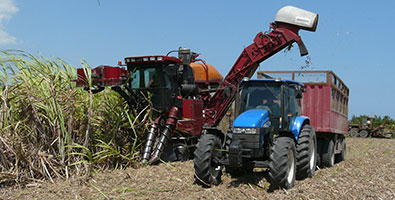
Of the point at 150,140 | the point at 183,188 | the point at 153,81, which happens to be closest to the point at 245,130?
the point at 183,188

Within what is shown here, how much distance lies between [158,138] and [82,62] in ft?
6.95

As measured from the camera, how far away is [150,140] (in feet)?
26.3

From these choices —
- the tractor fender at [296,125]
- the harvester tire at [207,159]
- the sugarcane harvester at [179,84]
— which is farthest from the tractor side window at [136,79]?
the tractor fender at [296,125]

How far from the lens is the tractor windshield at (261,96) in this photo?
663cm

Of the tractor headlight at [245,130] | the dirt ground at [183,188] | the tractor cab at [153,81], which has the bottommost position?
the dirt ground at [183,188]

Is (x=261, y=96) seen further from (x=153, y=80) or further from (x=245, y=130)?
(x=153, y=80)

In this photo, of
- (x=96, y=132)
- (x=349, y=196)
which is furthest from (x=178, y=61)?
(x=349, y=196)

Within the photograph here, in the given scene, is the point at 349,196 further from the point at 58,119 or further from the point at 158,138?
Result: the point at 58,119

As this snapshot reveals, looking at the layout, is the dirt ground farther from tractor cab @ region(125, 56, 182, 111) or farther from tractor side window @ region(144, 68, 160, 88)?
tractor side window @ region(144, 68, 160, 88)

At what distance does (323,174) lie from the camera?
25.7 ft

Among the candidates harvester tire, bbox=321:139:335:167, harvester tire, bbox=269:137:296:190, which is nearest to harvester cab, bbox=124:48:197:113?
harvester tire, bbox=269:137:296:190

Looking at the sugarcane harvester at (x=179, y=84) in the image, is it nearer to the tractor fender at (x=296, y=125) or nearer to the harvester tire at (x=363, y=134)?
the tractor fender at (x=296, y=125)

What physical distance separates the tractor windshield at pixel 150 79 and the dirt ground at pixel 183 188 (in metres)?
1.86

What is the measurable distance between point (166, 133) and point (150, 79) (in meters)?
1.17
